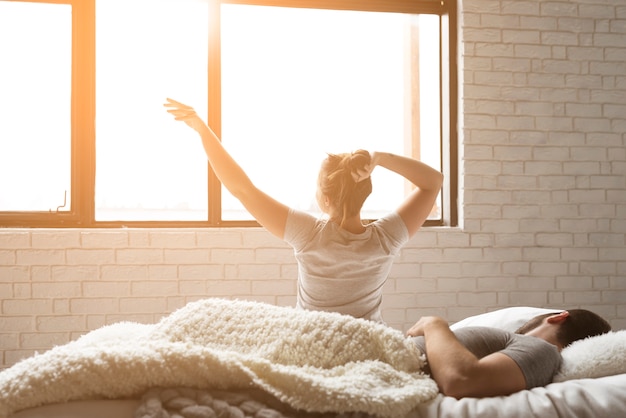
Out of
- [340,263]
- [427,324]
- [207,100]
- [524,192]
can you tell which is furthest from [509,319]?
[207,100]

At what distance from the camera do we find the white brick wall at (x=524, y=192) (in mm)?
3312

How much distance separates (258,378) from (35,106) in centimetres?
263

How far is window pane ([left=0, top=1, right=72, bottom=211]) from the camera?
3197mm

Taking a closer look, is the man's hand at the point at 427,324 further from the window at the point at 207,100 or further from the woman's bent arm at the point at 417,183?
the window at the point at 207,100

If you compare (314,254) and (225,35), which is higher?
(225,35)

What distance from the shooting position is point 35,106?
3217 mm

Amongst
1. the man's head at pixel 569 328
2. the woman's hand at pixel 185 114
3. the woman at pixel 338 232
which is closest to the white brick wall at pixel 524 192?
the woman's hand at pixel 185 114

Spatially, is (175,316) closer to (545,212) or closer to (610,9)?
(545,212)

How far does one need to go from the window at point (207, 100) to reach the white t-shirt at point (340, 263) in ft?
5.24

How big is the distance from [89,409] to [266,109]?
8.17ft

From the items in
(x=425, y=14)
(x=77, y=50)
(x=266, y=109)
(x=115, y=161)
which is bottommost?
(x=115, y=161)

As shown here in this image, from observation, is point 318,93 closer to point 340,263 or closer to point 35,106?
point 35,106

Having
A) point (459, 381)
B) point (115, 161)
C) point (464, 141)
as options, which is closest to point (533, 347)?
point (459, 381)

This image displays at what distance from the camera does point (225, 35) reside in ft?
11.0
